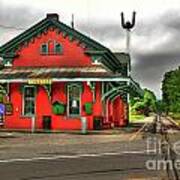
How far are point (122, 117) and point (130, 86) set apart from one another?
976cm

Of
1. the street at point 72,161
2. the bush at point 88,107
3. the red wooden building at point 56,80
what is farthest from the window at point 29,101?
the street at point 72,161

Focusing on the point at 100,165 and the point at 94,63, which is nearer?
the point at 100,165

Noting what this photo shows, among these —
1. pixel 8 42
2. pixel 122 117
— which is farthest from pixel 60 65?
pixel 122 117

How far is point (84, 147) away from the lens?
2197 cm

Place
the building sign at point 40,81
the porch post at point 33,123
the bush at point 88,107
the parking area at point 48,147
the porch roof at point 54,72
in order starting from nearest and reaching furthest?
the parking area at point 48,147 → the porch post at point 33,123 → the building sign at point 40,81 → the porch roof at point 54,72 → the bush at point 88,107

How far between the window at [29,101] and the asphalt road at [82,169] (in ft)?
60.5

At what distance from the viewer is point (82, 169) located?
47.2 ft

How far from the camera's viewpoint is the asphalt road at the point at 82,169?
42.1ft

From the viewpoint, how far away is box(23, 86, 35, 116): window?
35.9m

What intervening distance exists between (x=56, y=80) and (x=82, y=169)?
64.5 feet

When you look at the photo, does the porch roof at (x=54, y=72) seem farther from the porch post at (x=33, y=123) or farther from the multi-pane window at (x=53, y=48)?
the porch post at (x=33, y=123)

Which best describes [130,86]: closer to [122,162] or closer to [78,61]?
[78,61]

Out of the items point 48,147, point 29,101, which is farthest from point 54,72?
point 48,147

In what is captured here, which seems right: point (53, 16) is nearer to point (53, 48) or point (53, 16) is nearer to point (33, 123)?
point (53, 48)
